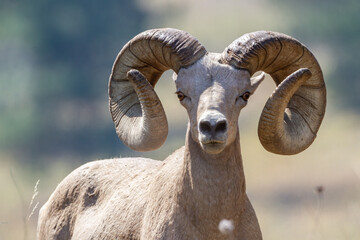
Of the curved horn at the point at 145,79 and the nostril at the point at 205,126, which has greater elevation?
the curved horn at the point at 145,79

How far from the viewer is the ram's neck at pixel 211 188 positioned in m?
10.4

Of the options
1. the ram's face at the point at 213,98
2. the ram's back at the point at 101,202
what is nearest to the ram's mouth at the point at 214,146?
the ram's face at the point at 213,98

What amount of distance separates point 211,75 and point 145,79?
0.73m

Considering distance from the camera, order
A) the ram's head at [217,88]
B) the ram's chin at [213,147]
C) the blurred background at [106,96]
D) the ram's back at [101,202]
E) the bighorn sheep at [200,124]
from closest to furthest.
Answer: the ram's chin at [213,147] → the ram's head at [217,88] → the bighorn sheep at [200,124] → the ram's back at [101,202] → the blurred background at [106,96]

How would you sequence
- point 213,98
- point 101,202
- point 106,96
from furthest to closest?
point 106,96 → point 101,202 → point 213,98

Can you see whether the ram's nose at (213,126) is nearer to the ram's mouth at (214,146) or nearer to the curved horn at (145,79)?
the ram's mouth at (214,146)

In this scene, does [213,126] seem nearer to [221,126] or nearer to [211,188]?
[221,126]

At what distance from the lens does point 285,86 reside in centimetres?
1057

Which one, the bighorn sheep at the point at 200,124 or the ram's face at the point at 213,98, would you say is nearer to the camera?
the ram's face at the point at 213,98

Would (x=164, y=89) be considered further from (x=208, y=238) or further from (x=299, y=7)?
(x=208, y=238)

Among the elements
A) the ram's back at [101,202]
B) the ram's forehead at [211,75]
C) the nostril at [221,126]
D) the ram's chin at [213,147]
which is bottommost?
the ram's back at [101,202]

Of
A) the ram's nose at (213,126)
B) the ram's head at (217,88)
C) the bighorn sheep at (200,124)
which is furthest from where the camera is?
the bighorn sheep at (200,124)

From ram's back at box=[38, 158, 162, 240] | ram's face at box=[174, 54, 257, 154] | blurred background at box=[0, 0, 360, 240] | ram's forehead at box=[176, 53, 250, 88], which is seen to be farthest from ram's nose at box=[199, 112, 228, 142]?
blurred background at box=[0, 0, 360, 240]

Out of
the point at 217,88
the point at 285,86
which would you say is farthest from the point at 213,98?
the point at 285,86
